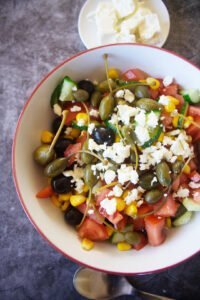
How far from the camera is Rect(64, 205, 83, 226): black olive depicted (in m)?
0.93

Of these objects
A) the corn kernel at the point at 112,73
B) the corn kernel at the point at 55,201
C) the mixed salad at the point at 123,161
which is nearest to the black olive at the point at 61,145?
the mixed salad at the point at 123,161

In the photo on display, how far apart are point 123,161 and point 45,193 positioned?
0.20 m

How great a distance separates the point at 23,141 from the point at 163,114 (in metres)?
0.34

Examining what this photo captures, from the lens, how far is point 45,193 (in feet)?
3.09

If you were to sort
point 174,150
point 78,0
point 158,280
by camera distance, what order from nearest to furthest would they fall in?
point 174,150 → point 158,280 → point 78,0

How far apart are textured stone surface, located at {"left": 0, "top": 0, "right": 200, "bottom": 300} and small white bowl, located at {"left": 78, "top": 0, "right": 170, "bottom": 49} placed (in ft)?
0.14

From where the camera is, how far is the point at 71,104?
1.00 m

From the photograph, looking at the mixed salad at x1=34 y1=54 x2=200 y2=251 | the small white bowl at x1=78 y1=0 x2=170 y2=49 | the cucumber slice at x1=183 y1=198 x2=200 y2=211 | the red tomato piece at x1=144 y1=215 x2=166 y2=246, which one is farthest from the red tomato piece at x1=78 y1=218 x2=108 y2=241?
the small white bowl at x1=78 y1=0 x2=170 y2=49

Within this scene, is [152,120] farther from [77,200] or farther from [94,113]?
[77,200]

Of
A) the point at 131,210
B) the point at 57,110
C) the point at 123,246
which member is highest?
the point at 57,110

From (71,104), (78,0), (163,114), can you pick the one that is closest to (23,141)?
(71,104)

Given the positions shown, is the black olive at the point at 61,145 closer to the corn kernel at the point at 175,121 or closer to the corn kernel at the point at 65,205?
the corn kernel at the point at 65,205

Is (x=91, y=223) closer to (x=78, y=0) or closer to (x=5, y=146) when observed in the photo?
(x=5, y=146)

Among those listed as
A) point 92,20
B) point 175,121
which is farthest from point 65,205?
point 92,20
